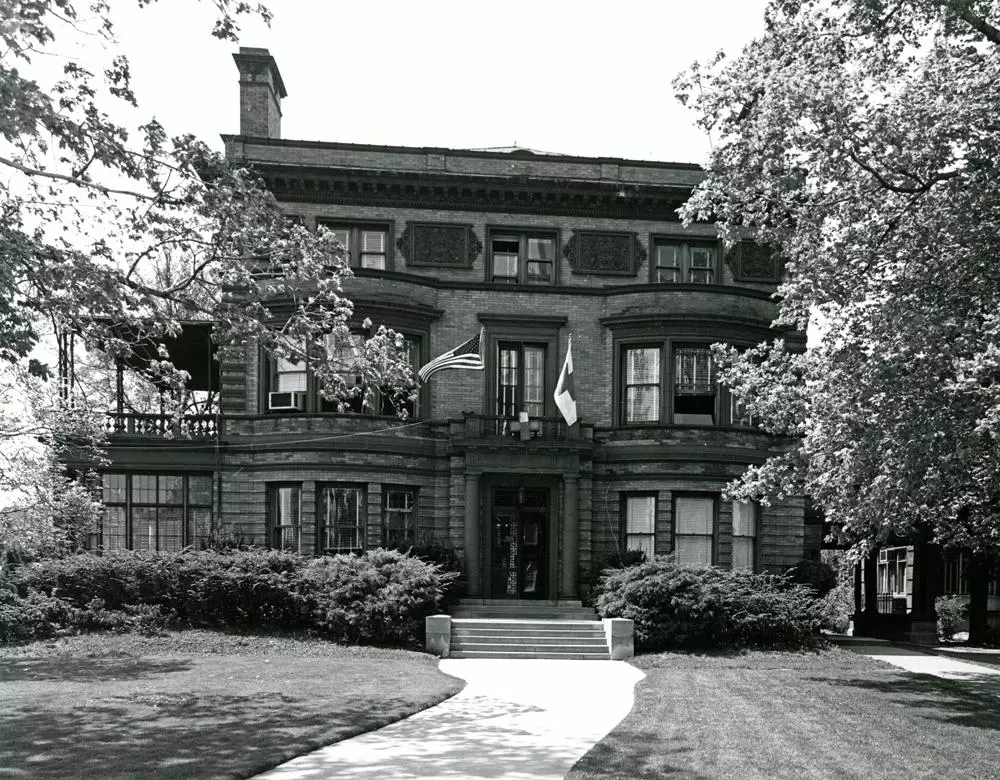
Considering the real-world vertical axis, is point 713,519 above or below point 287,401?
below

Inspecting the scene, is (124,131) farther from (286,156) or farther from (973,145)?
(286,156)

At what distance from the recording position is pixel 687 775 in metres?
9.97

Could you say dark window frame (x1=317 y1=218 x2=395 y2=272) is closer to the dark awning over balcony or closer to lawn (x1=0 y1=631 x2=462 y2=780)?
the dark awning over balcony

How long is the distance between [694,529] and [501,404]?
6015 mm

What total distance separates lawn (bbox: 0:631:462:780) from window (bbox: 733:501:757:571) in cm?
1042

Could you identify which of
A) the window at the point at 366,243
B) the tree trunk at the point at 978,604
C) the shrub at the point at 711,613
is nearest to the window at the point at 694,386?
the shrub at the point at 711,613

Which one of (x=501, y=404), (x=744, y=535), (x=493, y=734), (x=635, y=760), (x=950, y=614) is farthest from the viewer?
(x=950, y=614)

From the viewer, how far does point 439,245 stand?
28297 mm

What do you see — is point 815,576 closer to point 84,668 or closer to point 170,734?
point 84,668

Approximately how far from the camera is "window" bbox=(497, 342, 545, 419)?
28.3 m

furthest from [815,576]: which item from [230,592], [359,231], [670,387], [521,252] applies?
[359,231]

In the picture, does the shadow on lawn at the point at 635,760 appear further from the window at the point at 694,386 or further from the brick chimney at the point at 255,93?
the brick chimney at the point at 255,93

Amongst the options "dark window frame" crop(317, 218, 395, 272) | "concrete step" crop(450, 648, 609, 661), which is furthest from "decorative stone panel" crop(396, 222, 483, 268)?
"concrete step" crop(450, 648, 609, 661)

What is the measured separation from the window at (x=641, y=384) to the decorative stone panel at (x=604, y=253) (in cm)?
226
